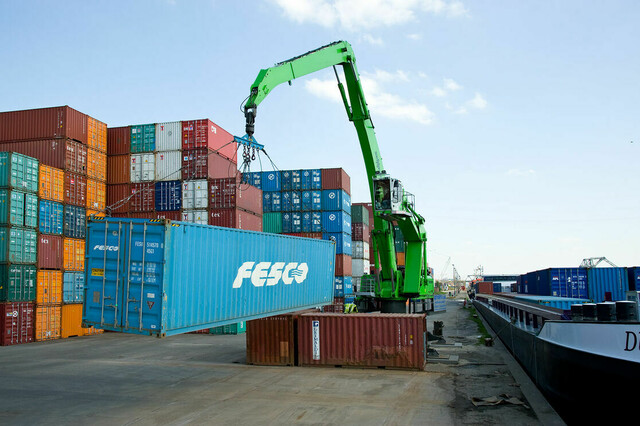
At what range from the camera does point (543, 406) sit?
13.3 meters

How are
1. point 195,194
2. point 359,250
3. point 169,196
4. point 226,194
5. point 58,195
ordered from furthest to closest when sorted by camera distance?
point 359,250 → point 169,196 → point 195,194 → point 226,194 → point 58,195

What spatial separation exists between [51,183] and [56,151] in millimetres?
2597

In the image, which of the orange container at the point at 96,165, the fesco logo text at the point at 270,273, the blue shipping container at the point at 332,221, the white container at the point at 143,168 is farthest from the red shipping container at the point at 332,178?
the fesco logo text at the point at 270,273

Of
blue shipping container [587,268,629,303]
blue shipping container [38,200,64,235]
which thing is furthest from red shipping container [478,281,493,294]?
blue shipping container [38,200,64,235]

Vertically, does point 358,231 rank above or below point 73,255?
above

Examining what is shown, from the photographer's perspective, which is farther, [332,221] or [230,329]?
[332,221]

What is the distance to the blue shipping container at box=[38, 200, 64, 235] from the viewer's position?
29.8 meters

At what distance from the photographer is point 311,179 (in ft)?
141

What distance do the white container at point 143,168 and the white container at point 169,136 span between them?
3.39 feet

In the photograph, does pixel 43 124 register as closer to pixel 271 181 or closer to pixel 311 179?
pixel 271 181

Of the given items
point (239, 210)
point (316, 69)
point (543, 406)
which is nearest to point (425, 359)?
point (543, 406)

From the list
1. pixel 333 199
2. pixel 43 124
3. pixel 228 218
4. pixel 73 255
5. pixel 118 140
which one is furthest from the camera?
pixel 333 199

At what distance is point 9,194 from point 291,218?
21876 millimetres

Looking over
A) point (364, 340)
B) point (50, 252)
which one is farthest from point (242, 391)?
point (50, 252)
